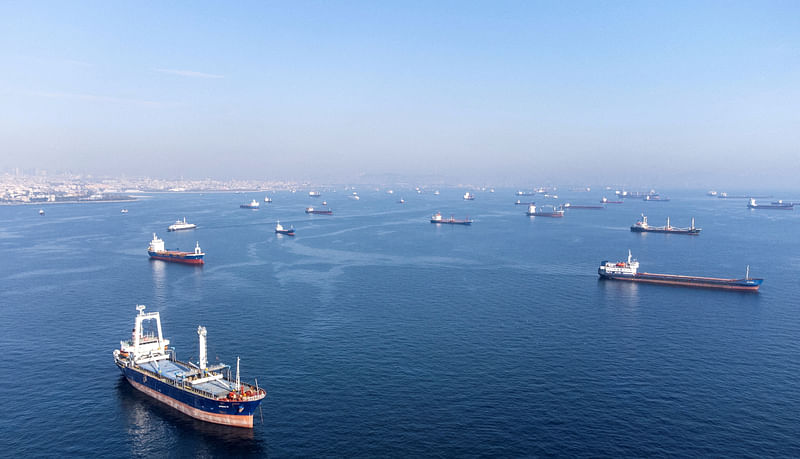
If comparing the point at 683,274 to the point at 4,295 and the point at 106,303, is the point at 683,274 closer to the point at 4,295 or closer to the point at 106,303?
the point at 106,303

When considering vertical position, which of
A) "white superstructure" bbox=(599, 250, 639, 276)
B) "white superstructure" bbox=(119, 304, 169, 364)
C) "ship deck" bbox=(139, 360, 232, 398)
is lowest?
"ship deck" bbox=(139, 360, 232, 398)

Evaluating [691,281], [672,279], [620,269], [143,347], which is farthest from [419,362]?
[691,281]

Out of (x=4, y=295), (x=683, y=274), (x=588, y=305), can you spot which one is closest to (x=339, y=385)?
(x=588, y=305)

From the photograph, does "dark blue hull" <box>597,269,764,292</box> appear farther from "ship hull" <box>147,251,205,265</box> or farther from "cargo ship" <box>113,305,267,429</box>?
"ship hull" <box>147,251,205,265</box>

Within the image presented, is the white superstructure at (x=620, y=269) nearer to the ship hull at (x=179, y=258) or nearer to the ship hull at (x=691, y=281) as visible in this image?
the ship hull at (x=691, y=281)

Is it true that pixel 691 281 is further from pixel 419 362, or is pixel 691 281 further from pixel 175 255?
pixel 175 255

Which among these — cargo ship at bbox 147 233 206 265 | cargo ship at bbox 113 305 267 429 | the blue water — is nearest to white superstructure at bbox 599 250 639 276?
the blue water
